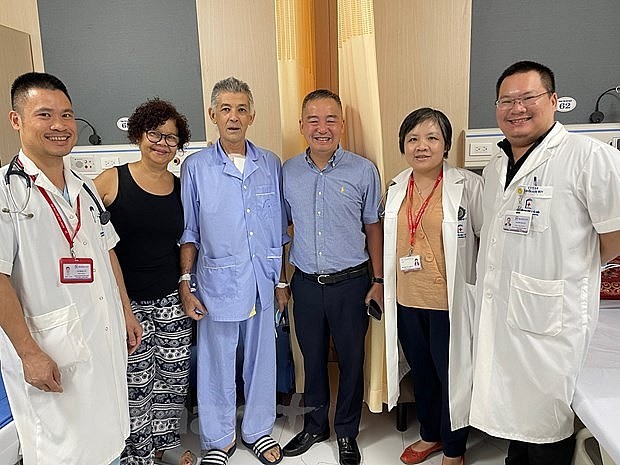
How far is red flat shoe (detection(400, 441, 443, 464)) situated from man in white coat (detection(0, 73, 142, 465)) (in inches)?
49.1

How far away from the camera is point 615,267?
7.65 feet

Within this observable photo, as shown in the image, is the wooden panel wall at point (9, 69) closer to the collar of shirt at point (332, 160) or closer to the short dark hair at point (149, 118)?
the short dark hair at point (149, 118)

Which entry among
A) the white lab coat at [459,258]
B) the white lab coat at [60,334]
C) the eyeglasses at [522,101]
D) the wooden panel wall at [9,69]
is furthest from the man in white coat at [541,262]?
the wooden panel wall at [9,69]

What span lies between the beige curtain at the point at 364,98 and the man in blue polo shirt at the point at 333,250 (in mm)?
85

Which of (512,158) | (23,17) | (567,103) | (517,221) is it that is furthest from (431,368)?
(23,17)

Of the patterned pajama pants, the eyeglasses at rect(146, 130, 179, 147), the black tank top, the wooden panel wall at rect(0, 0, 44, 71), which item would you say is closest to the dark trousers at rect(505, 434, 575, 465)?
the patterned pajama pants

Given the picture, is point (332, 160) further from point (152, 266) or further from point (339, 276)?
point (152, 266)

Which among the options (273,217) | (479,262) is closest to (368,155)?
(273,217)

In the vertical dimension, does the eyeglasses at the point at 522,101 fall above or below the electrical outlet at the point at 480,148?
above

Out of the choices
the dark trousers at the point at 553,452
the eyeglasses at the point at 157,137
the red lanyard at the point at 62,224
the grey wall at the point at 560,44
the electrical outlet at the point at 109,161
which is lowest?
the dark trousers at the point at 553,452

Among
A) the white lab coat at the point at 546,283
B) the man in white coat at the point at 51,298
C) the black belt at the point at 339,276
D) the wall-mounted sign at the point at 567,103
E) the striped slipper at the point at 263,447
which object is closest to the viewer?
the man in white coat at the point at 51,298

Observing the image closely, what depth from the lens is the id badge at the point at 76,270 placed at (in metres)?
1.42

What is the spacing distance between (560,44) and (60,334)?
2757mm

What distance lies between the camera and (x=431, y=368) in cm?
207
